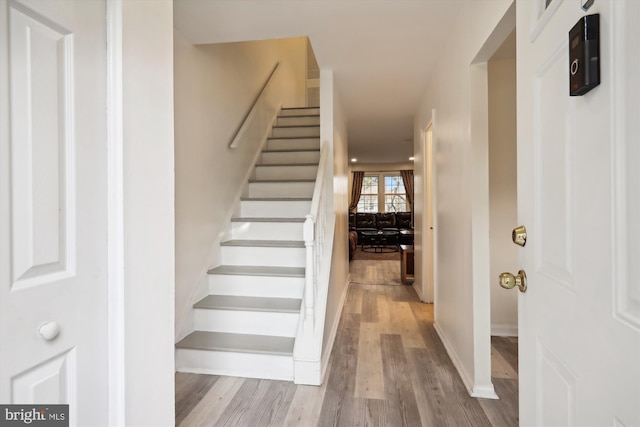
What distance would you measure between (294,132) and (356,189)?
20.4 feet

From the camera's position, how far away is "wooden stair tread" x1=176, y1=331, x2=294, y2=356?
2066 millimetres

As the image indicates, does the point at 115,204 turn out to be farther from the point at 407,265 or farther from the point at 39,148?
the point at 407,265

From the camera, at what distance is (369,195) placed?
10.4 metres

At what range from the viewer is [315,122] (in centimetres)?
431

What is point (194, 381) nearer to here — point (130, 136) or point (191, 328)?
point (191, 328)

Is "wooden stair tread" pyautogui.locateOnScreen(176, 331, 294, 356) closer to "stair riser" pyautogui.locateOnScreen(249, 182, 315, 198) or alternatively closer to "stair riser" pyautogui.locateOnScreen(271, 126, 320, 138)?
"stair riser" pyautogui.locateOnScreen(249, 182, 315, 198)

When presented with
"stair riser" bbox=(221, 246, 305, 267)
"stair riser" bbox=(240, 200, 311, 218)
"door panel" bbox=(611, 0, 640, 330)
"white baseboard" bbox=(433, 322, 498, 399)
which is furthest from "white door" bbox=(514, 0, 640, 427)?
"stair riser" bbox=(240, 200, 311, 218)

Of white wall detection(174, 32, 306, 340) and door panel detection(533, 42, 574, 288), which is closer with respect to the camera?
door panel detection(533, 42, 574, 288)

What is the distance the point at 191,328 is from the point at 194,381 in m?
0.41

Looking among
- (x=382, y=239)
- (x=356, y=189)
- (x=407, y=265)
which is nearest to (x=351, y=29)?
(x=407, y=265)

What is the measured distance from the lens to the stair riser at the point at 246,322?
2.25 m

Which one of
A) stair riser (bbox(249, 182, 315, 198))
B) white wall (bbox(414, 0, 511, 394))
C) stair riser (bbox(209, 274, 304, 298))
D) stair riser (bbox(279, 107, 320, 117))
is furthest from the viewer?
stair riser (bbox(279, 107, 320, 117))

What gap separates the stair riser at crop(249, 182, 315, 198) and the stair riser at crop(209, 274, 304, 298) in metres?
1.09

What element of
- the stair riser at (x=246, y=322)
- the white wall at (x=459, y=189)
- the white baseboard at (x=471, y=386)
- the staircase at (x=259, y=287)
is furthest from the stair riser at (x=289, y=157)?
the white baseboard at (x=471, y=386)
